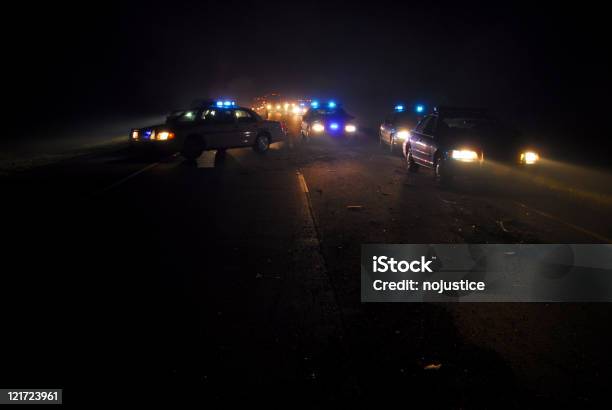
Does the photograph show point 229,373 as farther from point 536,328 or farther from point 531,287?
point 531,287

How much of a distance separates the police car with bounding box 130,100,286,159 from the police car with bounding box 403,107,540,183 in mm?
6605

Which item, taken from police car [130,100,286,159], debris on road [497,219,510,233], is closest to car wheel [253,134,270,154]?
police car [130,100,286,159]

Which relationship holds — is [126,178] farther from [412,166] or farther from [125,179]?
[412,166]

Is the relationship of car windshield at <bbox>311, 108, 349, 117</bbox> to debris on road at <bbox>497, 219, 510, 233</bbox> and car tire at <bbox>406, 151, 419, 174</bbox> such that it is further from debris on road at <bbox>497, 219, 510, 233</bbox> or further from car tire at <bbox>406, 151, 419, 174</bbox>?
debris on road at <bbox>497, 219, 510, 233</bbox>

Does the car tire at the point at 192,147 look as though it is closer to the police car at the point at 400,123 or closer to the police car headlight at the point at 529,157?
the police car at the point at 400,123

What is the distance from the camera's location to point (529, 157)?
10.5 meters

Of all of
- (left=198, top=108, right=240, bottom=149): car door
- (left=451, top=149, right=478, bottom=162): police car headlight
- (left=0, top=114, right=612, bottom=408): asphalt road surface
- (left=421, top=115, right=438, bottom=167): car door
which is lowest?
(left=0, top=114, right=612, bottom=408): asphalt road surface

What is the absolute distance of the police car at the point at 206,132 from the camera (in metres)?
14.3

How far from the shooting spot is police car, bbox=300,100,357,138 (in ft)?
75.0

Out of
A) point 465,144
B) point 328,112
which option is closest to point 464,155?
point 465,144

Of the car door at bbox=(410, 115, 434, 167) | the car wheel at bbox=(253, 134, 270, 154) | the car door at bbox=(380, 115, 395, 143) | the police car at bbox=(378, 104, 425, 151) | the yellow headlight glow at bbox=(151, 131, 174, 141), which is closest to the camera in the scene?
the car door at bbox=(410, 115, 434, 167)

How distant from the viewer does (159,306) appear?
4391 millimetres

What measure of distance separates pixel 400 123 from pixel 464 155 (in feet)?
26.8

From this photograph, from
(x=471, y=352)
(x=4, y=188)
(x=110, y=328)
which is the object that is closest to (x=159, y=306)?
(x=110, y=328)
